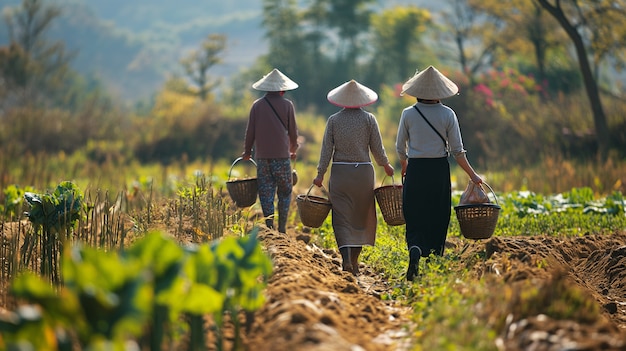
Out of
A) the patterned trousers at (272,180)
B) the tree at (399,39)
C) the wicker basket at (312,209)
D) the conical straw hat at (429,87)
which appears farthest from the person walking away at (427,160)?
the tree at (399,39)

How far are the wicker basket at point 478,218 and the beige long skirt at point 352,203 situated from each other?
2.90ft

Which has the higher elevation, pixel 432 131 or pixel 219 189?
pixel 432 131

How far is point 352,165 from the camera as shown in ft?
29.2

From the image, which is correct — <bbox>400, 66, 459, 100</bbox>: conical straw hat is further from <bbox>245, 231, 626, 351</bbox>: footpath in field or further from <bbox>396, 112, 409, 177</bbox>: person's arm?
<bbox>245, 231, 626, 351</bbox>: footpath in field

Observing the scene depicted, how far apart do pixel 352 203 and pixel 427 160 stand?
95cm

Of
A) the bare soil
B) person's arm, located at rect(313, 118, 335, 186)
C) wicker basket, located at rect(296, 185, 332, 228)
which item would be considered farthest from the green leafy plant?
person's arm, located at rect(313, 118, 335, 186)

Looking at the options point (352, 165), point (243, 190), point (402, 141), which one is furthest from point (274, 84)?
point (402, 141)

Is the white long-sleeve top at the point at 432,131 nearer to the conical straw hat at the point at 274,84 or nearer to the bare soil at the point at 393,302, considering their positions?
the bare soil at the point at 393,302

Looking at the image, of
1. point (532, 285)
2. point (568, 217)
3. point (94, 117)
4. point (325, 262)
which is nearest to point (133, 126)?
point (94, 117)

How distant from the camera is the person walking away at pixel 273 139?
34.2 ft

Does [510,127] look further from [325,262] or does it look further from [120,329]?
[120,329]

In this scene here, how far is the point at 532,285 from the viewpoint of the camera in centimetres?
611

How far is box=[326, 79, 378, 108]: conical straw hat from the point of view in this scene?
8812 mm

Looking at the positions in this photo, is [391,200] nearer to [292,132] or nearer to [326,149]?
[326,149]
